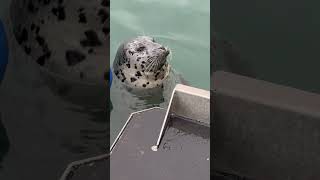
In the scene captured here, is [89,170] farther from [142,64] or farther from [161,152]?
[142,64]

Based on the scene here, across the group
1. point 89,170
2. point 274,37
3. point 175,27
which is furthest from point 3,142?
point 274,37

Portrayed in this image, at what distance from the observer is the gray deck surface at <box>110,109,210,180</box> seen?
1834mm

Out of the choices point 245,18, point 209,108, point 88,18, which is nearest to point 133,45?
point 88,18

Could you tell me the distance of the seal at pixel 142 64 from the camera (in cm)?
427

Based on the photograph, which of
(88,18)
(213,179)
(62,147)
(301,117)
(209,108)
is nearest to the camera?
(301,117)

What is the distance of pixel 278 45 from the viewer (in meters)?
4.66

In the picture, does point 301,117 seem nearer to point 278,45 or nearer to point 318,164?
point 318,164

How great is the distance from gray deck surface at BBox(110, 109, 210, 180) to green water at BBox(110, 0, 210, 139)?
2.60 meters

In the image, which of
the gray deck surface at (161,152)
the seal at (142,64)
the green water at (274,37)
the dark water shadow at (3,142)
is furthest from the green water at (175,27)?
the gray deck surface at (161,152)

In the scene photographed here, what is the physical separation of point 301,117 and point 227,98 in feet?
0.89

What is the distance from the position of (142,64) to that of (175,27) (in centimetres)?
121

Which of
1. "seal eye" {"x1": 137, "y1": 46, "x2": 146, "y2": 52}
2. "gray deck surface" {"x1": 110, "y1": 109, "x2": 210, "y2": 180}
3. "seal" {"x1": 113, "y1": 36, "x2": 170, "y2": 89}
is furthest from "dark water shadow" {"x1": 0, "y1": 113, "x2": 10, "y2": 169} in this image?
"gray deck surface" {"x1": 110, "y1": 109, "x2": 210, "y2": 180}

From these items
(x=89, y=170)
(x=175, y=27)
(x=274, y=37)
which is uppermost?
(x=89, y=170)

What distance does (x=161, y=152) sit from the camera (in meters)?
1.93
